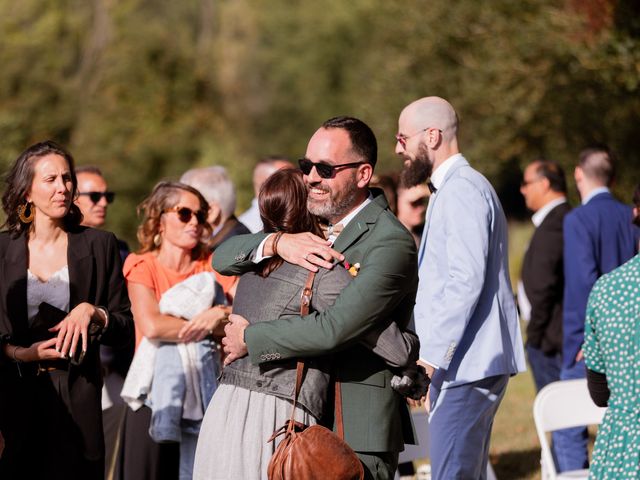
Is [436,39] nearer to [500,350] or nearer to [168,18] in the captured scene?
[500,350]

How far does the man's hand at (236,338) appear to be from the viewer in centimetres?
412

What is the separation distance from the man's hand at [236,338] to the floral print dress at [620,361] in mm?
1555

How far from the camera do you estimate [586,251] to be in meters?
8.13

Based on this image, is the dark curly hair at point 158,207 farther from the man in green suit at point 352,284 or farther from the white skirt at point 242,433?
the white skirt at point 242,433

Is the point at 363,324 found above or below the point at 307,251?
below

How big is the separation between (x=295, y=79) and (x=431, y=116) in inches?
1486

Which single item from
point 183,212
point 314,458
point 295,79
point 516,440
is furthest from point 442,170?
point 295,79

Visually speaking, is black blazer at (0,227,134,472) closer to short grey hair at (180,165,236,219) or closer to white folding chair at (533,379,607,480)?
short grey hair at (180,165,236,219)

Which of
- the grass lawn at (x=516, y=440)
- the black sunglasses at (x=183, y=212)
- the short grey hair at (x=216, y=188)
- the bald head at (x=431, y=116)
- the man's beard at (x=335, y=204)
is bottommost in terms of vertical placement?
the grass lawn at (x=516, y=440)

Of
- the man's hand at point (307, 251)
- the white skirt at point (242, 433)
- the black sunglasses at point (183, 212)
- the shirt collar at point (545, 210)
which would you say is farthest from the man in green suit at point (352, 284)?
the shirt collar at point (545, 210)

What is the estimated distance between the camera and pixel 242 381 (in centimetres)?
415

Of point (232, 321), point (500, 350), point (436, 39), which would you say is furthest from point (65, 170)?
point (436, 39)

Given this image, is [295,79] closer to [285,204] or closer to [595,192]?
[595,192]

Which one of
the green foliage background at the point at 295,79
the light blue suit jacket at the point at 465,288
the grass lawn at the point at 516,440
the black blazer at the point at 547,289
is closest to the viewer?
the light blue suit jacket at the point at 465,288
